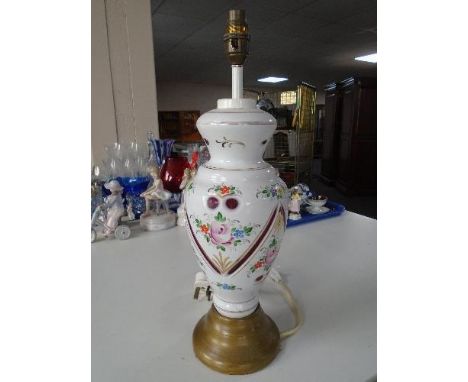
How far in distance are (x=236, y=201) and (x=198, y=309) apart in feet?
0.99

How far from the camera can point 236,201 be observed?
1.34 ft

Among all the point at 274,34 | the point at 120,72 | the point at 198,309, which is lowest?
the point at 198,309

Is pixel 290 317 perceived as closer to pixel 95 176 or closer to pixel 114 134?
pixel 95 176

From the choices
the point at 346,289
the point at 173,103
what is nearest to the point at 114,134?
the point at 346,289

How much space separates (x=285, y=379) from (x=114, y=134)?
183cm

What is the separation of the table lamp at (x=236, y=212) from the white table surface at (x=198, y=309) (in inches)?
1.7

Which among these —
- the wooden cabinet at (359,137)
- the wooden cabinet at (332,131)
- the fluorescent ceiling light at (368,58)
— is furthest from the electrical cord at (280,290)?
the fluorescent ceiling light at (368,58)

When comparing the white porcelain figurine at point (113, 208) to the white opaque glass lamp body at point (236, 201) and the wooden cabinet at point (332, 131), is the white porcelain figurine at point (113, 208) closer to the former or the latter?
the white opaque glass lamp body at point (236, 201)

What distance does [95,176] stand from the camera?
1175 mm

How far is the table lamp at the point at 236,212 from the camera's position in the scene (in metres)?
0.41

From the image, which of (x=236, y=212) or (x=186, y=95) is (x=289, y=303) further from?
(x=186, y=95)

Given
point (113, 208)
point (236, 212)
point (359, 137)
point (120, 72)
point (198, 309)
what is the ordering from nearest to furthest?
point (236, 212), point (198, 309), point (113, 208), point (120, 72), point (359, 137)

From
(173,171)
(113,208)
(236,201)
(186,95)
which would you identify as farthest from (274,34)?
(186,95)

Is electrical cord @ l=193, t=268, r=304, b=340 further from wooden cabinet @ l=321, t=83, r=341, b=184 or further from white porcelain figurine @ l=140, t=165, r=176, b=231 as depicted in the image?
wooden cabinet @ l=321, t=83, r=341, b=184
